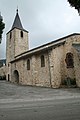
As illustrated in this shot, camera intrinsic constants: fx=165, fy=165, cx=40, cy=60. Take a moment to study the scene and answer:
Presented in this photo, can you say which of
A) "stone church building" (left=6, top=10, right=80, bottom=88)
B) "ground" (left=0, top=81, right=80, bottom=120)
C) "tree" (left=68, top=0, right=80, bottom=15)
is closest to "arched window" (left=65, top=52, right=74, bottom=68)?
"stone church building" (left=6, top=10, right=80, bottom=88)

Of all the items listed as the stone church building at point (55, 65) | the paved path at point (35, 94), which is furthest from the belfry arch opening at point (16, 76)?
the paved path at point (35, 94)

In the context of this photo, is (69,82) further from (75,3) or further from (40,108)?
(75,3)

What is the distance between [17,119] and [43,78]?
709 inches

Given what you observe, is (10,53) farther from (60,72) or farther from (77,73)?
(77,73)

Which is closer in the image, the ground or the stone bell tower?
the ground

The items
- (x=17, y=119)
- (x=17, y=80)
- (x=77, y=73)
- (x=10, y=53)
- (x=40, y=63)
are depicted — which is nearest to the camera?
(x=17, y=119)

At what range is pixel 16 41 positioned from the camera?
1469 inches

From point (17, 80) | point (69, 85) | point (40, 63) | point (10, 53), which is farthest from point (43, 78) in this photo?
point (10, 53)

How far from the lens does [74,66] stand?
2139 cm

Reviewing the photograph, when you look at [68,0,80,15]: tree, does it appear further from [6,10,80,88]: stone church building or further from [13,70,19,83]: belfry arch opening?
[13,70,19,83]: belfry arch opening

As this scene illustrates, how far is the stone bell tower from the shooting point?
37062 millimetres

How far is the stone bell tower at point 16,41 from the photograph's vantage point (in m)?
37.1

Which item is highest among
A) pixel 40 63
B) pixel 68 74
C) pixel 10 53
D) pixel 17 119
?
pixel 10 53

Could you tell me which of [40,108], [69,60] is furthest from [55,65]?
[40,108]
